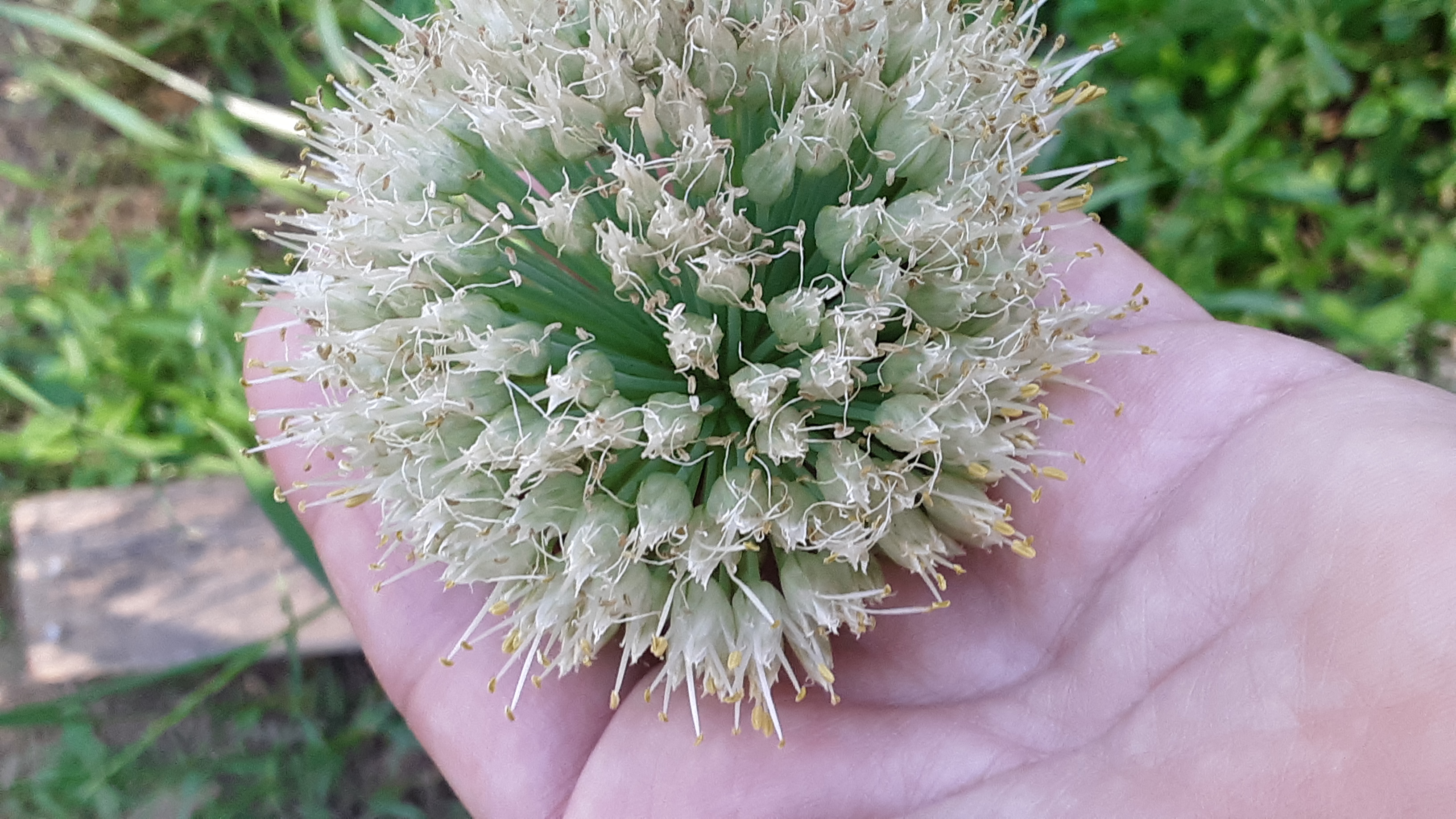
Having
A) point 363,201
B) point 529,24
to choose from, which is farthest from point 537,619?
point 529,24

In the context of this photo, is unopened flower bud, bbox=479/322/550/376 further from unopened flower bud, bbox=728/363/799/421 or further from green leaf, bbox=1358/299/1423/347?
green leaf, bbox=1358/299/1423/347

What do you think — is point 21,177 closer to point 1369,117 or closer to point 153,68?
point 153,68

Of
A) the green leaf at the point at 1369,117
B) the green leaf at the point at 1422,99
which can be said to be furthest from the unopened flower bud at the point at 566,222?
the green leaf at the point at 1422,99

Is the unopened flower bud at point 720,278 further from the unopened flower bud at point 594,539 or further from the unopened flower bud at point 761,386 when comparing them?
the unopened flower bud at point 594,539

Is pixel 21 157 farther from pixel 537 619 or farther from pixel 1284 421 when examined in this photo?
pixel 1284 421

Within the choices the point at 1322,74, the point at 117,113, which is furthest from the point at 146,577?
the point at 1322,74
